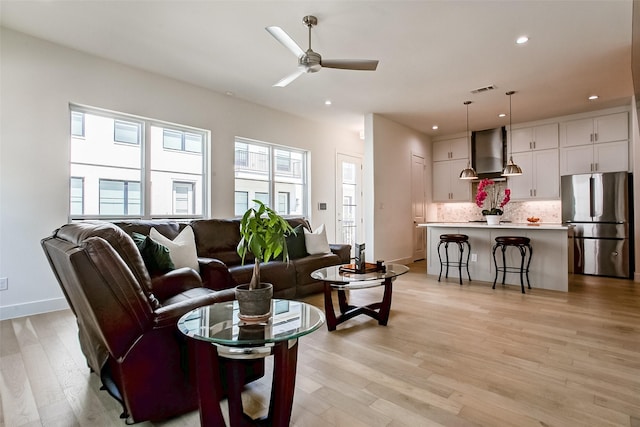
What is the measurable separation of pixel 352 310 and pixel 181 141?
3447mm

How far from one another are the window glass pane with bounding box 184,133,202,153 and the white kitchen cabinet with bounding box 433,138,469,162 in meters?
5.61

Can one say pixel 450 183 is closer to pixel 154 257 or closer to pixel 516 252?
pixel 516 252

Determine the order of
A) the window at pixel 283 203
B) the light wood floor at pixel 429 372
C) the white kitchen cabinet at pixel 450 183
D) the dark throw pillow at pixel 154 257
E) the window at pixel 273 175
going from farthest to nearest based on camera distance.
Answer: the white kitchen cabinet at pixel 450 183 → the window at pixel 283 203 → the window at pixel 273 175 → the dark throw pillow at pixel 154 257 → the light wood floor at pixel 429 372

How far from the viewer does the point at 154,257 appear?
2.73m

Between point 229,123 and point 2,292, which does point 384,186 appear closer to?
point 229,123

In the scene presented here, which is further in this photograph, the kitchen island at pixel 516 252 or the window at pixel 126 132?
the kitchen island at pixel 516 252

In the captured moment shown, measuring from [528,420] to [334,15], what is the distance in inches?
132

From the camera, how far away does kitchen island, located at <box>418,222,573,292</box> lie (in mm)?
4363

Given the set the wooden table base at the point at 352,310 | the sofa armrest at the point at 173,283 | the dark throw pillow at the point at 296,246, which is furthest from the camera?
the dark throw pillow at the point at 296,246

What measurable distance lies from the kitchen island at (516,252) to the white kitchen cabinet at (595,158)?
138 centimetres

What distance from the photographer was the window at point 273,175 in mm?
5402

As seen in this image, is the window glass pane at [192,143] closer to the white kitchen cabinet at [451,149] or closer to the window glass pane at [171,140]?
the window glass pane at [171,140]

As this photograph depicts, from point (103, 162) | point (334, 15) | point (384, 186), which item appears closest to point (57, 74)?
point (103, 162)

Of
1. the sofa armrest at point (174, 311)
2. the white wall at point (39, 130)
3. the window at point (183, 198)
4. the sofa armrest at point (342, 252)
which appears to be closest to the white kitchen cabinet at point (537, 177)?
the sofa armrest at point (342, 252)
